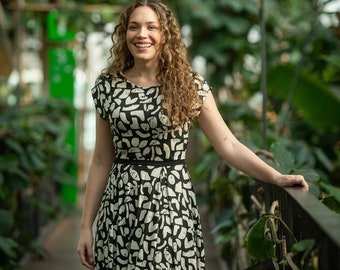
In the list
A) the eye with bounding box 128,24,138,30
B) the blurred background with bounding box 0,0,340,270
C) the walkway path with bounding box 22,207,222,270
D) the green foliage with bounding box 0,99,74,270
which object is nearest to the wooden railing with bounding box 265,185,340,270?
the blurred background with bounding box 0,0,340,270

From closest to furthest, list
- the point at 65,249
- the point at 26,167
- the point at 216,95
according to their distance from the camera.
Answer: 1. the point at 26,167
2. the point at 65,249
3. the point at 216,95

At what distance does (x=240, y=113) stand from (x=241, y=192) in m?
2.23

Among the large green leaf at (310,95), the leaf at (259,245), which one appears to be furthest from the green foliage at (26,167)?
the leaf at (259,245)

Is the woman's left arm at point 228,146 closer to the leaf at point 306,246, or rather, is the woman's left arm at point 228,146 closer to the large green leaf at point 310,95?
the leaf at point 306,246

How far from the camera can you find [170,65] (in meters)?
2.68

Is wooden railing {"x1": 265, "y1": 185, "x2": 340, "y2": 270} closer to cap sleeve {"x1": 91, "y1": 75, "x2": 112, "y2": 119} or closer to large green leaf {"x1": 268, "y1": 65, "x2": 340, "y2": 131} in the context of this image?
cap sleeve {"x1": 91, "y1": 75, "x2": 112, "y2": 119}

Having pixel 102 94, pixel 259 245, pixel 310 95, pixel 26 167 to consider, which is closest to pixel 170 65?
pixel 102 94

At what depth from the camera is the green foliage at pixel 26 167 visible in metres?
4.77

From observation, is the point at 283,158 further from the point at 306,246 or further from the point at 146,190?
the point at 306,246

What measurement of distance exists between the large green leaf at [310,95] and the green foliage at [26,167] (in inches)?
63.6

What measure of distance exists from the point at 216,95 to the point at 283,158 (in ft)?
20.9

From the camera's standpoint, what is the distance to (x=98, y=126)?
2.78 metres

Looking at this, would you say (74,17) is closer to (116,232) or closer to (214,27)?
(214,27)

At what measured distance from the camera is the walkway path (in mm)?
6082
